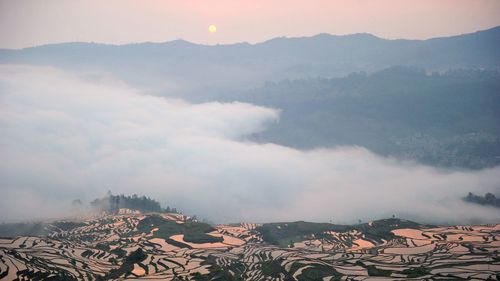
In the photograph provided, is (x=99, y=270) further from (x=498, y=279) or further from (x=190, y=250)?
(x=498, y=279)

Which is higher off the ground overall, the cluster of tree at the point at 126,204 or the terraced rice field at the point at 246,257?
the cluster of tree at the point at 126,204

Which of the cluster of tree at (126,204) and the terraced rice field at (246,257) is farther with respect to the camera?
the cluster of tree at (126,204)

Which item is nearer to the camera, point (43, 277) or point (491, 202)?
point (43, 277)

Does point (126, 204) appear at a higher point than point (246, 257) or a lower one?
higher

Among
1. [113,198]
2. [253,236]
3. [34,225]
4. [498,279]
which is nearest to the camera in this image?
[498,279]

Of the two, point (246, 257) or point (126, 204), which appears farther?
point (126, 204)

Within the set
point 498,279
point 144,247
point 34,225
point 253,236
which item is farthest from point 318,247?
point 34,225

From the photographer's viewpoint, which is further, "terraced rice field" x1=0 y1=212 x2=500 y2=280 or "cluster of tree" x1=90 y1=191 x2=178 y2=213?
"cluster of tree" x1=90 y1=191 x2=178 y2=213

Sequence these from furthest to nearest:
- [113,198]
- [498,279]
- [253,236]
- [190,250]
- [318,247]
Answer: [113,198]
[253,236]
[318,247]
[190,250]
[498,279]
